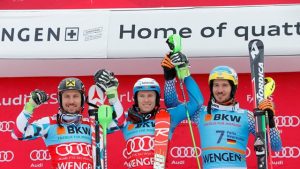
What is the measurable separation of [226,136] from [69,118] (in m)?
1.58

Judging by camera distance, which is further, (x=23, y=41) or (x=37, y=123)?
(x=23, y=41)

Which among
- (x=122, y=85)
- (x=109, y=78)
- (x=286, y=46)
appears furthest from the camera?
(x=122, y=85)

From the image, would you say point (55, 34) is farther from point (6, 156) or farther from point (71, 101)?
point (6, 156)

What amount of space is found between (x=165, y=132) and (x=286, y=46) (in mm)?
1773

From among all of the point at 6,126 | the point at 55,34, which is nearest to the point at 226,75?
the point at 55,34

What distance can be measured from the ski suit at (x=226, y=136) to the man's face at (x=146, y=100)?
214 mm

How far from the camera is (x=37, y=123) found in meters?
6.70

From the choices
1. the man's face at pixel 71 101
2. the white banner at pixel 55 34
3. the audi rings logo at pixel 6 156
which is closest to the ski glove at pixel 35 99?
the man's face at pixel 71 101

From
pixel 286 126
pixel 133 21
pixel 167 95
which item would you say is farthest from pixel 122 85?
pixel 286 126

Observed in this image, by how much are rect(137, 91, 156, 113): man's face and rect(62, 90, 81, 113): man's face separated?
0.62 meters

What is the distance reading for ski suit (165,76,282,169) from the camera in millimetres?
6359

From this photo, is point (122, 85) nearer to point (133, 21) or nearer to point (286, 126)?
point (133, 21)

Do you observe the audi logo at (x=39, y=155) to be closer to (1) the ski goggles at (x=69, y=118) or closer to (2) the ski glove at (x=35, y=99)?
(1) the ski goggles at (x=69, y=118)

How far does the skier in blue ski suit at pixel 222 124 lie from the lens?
6367 mm
